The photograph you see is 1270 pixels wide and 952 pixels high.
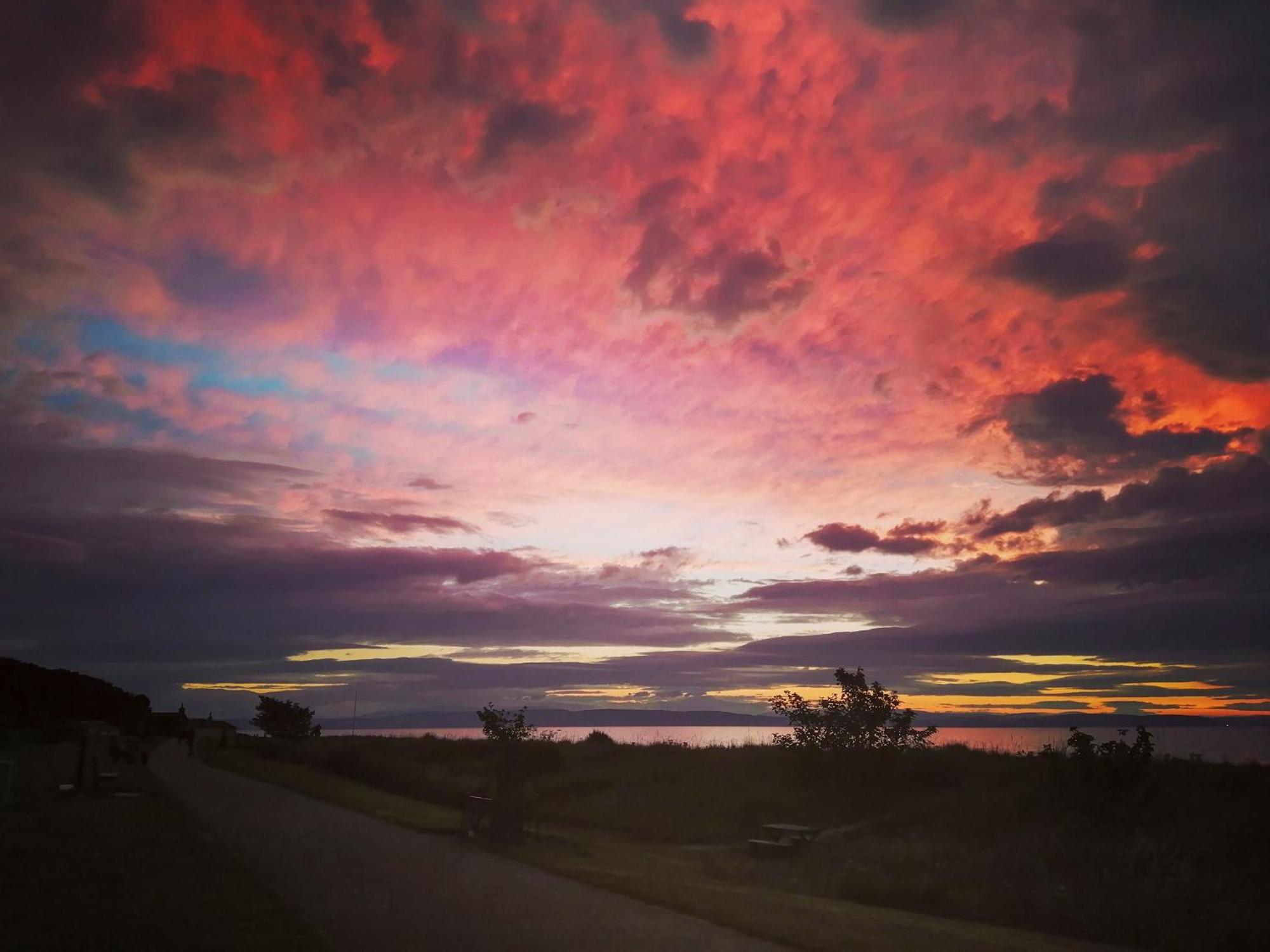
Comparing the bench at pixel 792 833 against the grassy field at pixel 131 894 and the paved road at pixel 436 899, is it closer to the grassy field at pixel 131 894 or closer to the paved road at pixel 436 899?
the paved road at pixel 436 899

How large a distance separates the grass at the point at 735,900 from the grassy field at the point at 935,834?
0.47ft

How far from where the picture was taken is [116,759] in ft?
153

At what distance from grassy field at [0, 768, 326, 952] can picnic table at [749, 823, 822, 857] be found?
14669mm

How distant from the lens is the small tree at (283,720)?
96438 millimetres

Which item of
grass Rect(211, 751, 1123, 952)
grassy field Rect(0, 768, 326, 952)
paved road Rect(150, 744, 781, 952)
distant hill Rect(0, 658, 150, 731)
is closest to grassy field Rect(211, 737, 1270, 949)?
grass Rect(211, 751, 1123, 952)

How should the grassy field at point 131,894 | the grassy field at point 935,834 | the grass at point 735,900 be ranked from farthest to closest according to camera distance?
the grassy field at point 935,834 < the grass at point 735,900 < the grassy field at point 131,894

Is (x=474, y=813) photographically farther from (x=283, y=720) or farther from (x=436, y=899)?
(x=283, y=720)

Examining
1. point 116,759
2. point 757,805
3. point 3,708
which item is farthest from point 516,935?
point 3,708

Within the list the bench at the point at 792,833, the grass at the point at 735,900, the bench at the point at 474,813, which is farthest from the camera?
the bench at the point at 792,833

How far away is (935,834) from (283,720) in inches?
3274

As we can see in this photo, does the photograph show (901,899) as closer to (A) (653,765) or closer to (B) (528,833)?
(B) (528,833)

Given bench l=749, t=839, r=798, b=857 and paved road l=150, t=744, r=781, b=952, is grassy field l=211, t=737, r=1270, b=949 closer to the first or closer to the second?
bench l=749, t=839, r=798, b=857

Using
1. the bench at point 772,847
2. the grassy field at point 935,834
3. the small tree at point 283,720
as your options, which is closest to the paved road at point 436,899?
the grassy field at point 935,834

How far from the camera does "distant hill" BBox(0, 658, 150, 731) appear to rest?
121m
